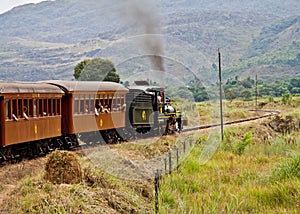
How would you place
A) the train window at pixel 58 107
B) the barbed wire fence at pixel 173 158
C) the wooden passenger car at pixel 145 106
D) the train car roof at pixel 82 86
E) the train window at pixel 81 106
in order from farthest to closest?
the wooden passenger car at pixel 145 106 → the train window at pixel 81 106 → the train car roof at pixel 82 86 → the train window at pixel 58 107 → the barbed wire fence at pixel 173 158

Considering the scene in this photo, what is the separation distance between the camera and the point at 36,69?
152 m

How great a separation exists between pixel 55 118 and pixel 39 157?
155 centimetres

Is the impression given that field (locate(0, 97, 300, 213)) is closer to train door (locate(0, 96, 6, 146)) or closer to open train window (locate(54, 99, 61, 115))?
train door (locate(0, 96, 6, 146))

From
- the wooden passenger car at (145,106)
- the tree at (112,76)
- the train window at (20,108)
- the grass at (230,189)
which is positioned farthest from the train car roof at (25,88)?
the tree at (112,76)

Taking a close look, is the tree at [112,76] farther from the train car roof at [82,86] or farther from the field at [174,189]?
the field at [174,189]

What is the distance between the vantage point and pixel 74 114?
1689 centimetres

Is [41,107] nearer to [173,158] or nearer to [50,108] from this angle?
[50,108]

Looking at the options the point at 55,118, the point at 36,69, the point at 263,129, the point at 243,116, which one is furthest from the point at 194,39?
the point at 55,118

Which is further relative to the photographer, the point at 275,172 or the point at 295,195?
the point at 275,172

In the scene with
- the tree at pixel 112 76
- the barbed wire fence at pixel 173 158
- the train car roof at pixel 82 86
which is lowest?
the barbed wire fence at pixel 173 158

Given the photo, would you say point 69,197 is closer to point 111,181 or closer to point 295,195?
point 111,181

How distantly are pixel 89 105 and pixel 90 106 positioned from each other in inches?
2.7

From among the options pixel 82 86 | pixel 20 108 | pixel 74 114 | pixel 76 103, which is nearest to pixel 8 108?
pixel 20 108

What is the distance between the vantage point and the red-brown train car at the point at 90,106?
666 inches
